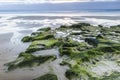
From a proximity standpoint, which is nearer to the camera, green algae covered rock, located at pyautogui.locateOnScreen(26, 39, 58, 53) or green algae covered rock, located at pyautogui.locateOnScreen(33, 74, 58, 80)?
green algae covered rock, located at pyautogui.locateOnScreen(33, 74, 58, 80)

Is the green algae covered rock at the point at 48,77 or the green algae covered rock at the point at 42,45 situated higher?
the green algae covered rock at the point at 48,77

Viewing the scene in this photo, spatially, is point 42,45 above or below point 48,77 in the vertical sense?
below

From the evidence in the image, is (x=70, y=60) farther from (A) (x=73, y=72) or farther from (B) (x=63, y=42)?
(B) (x=63, y=42)

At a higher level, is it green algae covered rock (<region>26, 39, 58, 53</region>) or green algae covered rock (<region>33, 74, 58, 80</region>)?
green algae covered rock (<region>33, 74, 58, 80</region>)

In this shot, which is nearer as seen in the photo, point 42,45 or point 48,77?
point 48,77

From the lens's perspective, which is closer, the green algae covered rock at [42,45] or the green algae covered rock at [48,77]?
the green algae covered rock at [48,77]

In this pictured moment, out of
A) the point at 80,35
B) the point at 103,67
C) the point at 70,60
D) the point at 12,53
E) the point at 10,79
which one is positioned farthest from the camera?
the point at 80,35

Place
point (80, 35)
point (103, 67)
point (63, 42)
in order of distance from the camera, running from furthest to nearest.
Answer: point (80, 35), point (63, 42), point (103, 67)

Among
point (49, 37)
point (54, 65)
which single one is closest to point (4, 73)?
point (54, 65)

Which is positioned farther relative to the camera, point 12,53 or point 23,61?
point 12,53
